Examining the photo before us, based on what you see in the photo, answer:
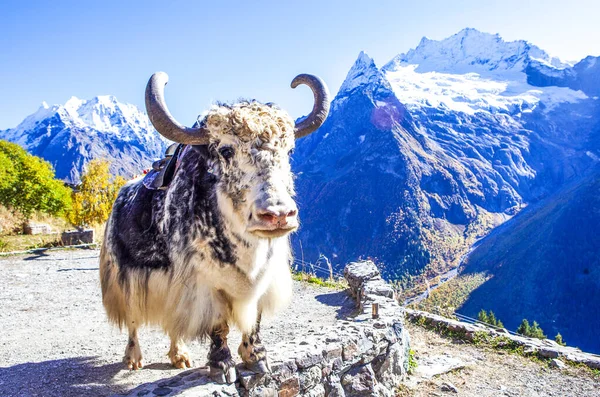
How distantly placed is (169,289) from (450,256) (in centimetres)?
15909

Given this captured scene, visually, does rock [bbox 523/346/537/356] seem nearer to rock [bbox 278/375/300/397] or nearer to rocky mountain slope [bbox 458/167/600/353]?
rock [bbox 278/375/300/397]

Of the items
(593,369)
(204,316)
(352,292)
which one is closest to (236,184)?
(204,316)

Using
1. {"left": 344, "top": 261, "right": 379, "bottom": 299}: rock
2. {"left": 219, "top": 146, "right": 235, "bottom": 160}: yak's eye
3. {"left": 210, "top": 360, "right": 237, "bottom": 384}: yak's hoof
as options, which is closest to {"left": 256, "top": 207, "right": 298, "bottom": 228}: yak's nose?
{"left": 219, "top": 146, "right": 235, "bottom": 160}: yak's eye

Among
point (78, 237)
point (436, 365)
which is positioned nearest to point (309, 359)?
point (436, 365)

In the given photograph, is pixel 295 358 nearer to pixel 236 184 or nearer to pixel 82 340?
pixel 236 184

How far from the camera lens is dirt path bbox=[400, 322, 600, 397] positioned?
598 cm

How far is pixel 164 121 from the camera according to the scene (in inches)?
119

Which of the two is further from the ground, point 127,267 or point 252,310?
point 127,267

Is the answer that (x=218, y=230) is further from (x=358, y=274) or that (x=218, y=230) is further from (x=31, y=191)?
(x=31, y=191)

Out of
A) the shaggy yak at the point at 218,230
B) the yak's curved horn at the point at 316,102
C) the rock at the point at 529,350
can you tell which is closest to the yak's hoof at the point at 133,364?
the shaggy yak at the point at 218,230

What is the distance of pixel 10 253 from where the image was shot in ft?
38.1

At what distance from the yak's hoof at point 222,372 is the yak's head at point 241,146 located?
1.19 meters

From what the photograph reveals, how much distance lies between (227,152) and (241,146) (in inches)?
5.6

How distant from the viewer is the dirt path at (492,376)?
5984 millimetres
